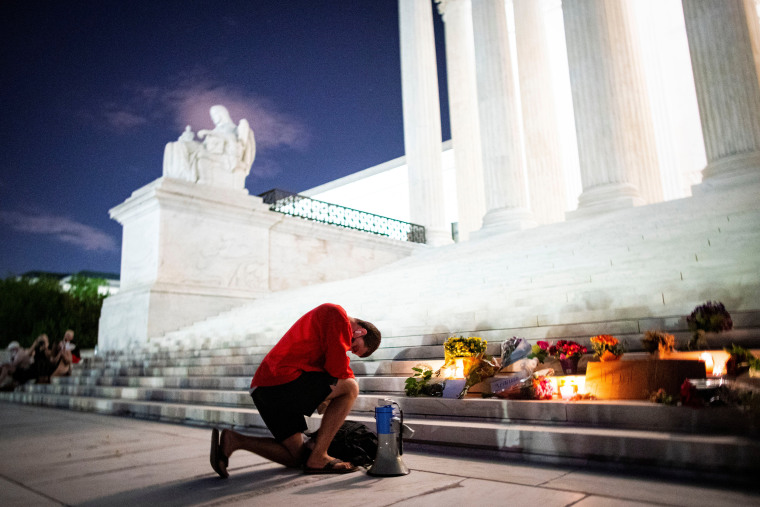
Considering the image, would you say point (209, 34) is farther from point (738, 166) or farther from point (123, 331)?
point (738, 166)

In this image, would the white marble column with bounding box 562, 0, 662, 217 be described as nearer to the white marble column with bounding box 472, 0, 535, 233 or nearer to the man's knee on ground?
the white marble column with bounding box 472, 0, 535, 233

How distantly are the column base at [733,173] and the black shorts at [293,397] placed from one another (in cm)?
1107

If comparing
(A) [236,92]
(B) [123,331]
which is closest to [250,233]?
(B) [123,331]

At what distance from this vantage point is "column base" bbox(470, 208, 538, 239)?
1571 cm

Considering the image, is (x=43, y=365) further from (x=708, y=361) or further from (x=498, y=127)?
(x=498, y=127)

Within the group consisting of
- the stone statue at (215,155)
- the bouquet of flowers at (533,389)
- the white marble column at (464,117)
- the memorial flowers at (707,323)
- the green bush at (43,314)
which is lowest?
the bouquet of flowers at (533,389)

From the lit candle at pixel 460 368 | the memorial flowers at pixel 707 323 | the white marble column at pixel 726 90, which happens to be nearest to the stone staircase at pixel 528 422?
the lit candle at pixel 460 368

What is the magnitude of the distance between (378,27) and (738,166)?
3467 cm

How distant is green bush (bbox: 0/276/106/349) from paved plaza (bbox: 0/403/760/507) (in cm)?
1961

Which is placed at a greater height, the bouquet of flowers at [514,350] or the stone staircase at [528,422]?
the bouquet of flowers at [514,350]

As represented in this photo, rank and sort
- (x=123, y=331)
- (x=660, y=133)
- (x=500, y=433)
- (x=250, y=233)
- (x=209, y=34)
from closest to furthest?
(x=500, y=433) < (x=123, y=331) < (x=250, y=233) < (x=660, y=133) < (x=209, y=34)

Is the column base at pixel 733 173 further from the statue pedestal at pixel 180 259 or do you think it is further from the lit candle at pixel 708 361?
the statue pedestal at pixel 180 259

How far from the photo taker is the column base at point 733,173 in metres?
11.1

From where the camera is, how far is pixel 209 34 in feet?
124
